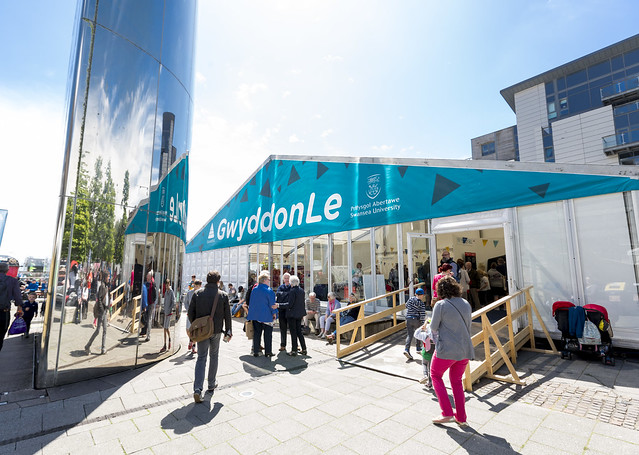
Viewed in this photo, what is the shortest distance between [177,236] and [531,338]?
287 inches

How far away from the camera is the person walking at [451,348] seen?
129 inches

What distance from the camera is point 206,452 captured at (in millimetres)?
2828

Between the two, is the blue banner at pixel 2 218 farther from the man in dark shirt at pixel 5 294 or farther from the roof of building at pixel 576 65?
the roof of building at pixel 576 65

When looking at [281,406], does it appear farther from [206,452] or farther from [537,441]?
[537,441]

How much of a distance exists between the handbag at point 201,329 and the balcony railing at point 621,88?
30841mm

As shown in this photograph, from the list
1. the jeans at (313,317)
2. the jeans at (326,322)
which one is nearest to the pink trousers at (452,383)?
the jeans at (326,322)

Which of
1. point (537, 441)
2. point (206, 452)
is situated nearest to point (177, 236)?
point (206, 452)

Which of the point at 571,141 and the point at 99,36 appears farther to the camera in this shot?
the point at 571,141

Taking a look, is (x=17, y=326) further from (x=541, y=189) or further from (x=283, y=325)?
(x=541, y=189)

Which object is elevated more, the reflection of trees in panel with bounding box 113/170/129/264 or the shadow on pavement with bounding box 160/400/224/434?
the reflection of trees in panel with bounding box 113/170/129/264

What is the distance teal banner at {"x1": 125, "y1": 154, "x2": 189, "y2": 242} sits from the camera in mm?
5668

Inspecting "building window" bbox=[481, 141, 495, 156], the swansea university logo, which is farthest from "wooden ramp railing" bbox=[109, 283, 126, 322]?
"building window" bbox=[481, 141, 495, 156]

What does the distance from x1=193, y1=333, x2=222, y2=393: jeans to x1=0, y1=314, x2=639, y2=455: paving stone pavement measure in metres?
0.22

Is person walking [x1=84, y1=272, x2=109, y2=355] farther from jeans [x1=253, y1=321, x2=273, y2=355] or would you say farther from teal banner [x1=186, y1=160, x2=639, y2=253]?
teal banner [x1=186, y1=160, x2=639, y2=253]
